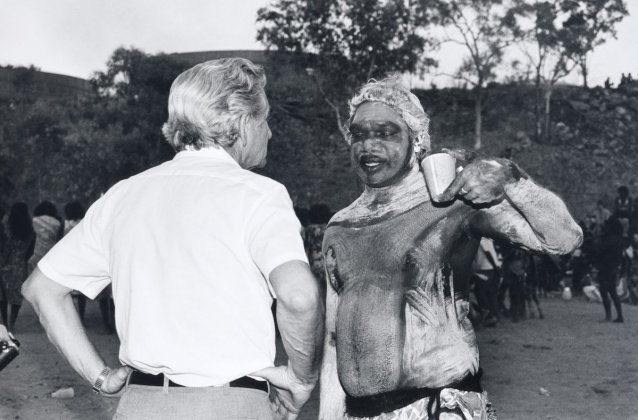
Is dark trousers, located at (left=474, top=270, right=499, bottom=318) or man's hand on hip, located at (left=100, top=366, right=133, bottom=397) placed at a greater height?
man's hand on hip, located at (left=100, top=366, right=133, bottom=397)

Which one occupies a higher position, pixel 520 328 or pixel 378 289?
pixel 378 289

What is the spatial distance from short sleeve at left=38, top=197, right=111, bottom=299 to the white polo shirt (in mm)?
114

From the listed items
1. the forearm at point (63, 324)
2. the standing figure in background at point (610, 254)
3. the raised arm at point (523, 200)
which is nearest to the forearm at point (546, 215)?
the raised arm at point (523, 200)

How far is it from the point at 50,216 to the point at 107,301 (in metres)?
1.44

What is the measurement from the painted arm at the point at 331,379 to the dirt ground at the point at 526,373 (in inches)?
150

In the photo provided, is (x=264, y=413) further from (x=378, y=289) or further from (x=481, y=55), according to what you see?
(x=481, y=55)

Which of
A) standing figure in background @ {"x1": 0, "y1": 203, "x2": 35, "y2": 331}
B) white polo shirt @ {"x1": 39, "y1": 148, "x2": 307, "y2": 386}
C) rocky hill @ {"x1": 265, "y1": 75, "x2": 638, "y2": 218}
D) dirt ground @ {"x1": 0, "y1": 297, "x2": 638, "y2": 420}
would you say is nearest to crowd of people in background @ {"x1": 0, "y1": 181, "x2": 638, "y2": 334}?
standing figure in background @ {"x1": 0, "y1": 203, "x2": 35, "y2": 331}

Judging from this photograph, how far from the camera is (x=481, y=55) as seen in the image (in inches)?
1387

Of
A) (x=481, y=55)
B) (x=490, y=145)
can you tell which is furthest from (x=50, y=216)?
(x=490, y=145)

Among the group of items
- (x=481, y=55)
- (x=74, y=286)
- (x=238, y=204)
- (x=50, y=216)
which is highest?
(x=481, y=55)

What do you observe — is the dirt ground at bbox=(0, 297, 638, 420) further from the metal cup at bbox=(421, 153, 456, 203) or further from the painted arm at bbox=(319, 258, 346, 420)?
the metal cup at bbox=(421, 153, 456, 203)

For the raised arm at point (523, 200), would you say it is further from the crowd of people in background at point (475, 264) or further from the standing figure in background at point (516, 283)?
the standing figure in background at point (516, 283)

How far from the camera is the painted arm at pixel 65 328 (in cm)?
230

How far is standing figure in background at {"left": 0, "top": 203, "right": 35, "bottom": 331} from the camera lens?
11.1 metres
